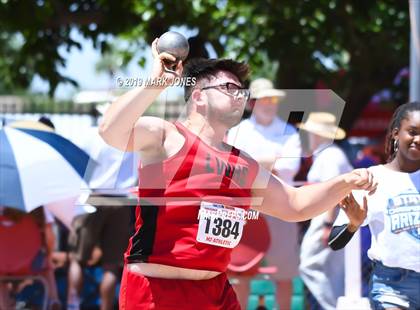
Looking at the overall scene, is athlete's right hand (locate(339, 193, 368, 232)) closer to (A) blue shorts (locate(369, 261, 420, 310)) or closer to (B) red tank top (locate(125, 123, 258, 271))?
(B) red tank top (locate(125, 123, 258, 271))

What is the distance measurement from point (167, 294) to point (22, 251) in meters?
3.95

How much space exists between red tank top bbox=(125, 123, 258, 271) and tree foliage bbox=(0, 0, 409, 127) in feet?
20.9

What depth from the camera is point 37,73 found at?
37.4 ft

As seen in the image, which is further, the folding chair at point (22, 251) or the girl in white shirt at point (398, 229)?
the folding chair at point (22, 251)

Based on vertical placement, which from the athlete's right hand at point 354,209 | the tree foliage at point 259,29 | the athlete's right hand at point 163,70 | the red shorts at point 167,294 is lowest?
the red shorts at point 167,294

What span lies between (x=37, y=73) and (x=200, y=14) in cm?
255

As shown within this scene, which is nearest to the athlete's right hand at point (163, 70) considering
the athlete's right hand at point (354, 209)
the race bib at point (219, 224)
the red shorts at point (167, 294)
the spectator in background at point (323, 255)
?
the race bib at point (219, 224)

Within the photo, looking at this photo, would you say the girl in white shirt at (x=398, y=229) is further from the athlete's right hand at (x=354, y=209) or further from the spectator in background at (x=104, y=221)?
the spectator in background at (x=104, y=221)

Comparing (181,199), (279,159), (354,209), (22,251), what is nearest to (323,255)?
(279,159)

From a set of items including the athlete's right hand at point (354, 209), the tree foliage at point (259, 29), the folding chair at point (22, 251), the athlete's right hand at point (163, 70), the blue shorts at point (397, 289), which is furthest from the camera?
the tree foliage at point (259, 29)

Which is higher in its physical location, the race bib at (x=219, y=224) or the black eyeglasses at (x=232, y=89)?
the black eyeglasses at (x=232, y=89)

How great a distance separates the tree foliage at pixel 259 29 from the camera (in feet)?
33.1

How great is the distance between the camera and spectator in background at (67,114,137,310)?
23.3ft

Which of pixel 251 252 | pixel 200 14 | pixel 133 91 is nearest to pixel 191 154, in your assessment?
pixel 133 91
